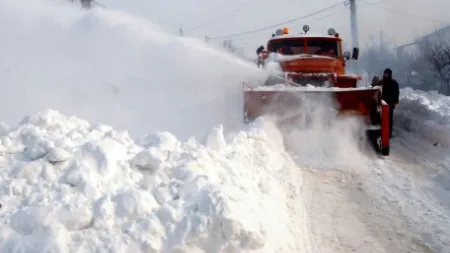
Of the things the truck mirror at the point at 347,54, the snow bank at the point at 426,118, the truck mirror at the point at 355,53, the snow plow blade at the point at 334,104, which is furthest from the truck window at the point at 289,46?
the snow bank at the point at 426,118

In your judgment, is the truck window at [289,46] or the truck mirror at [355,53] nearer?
the truck mirror at [355,53]

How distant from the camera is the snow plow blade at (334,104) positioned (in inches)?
328

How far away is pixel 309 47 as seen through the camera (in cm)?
1104

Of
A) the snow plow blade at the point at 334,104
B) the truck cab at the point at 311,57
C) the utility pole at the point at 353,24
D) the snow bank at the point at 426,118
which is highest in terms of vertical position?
the utility pole at the point at 353,24

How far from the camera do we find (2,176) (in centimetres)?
373

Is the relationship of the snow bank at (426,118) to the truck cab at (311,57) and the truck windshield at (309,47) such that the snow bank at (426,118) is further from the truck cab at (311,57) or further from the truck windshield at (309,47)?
the truck windshield at (309,47)

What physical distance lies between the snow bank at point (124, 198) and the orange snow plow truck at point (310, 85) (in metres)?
3.45

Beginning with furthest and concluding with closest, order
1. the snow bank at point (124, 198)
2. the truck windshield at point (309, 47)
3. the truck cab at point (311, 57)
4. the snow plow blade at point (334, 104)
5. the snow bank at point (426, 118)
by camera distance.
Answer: the truck windshield at point (309, 47) < the snow bank at point (426, 118) < the truck cab at point (311, 57) < the snow plow blade at point (334, 104) < the snow bank at point (124, 198)

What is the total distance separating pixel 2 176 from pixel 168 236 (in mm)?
1437

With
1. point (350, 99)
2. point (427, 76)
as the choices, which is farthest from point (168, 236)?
point (427, 76)

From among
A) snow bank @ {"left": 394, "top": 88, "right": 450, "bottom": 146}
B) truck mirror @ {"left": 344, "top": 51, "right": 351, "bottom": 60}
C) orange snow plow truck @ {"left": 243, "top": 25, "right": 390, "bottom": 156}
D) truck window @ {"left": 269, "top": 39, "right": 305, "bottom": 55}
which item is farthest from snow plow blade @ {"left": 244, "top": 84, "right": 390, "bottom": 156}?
truck window @ {"left": 269, "top": 39, "right": 305, "bottom": 55}

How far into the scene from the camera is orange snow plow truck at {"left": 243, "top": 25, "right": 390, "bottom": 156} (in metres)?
8.37

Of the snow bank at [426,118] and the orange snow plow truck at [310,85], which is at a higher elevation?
the orange snow plow truck at [310,85]

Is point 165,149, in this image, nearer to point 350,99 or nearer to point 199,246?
point 199,246
